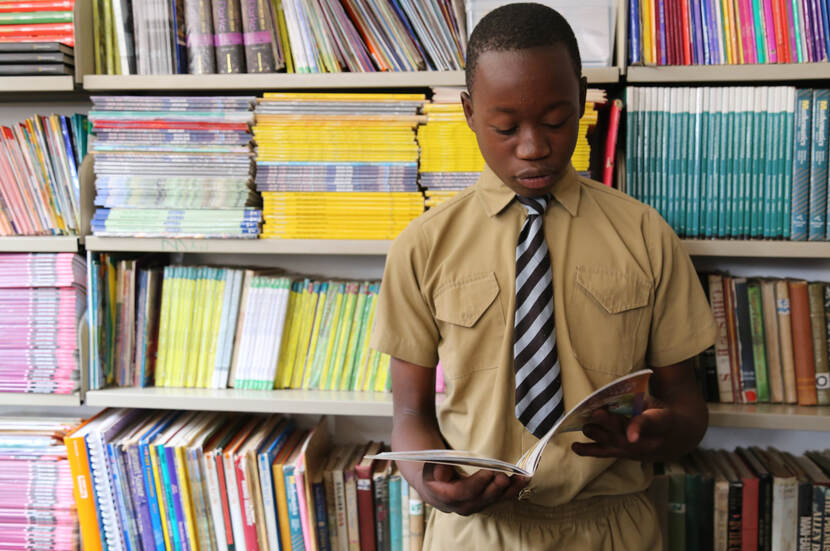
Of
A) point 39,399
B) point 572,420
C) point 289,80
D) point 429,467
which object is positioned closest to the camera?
point 572,420

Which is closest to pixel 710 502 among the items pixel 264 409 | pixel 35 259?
pixel 264 409

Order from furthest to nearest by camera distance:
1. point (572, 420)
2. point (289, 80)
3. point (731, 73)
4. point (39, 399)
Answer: point (39, 399)
point (289, 80)
point (731, 73)
point (572, 420)

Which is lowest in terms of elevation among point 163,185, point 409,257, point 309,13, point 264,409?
point 264,409

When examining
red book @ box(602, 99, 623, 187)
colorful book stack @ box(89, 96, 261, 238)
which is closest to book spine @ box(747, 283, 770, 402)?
red book @ box(602, 99, 623, 187)

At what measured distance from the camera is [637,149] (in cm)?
130

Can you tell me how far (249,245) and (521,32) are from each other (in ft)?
2.67

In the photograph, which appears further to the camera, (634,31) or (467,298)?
(634,31)

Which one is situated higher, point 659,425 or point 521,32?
point 521,32

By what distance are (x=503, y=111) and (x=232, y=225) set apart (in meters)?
0.78

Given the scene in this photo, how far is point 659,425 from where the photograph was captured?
2.89ft

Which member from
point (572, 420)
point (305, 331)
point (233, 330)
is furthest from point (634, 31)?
point (233, 330)

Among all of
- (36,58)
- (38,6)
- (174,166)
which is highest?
(38,6)

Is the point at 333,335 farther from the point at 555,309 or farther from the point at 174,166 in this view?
the point at 555,309

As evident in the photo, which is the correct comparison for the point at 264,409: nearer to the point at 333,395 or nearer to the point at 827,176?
the point at 333,395
